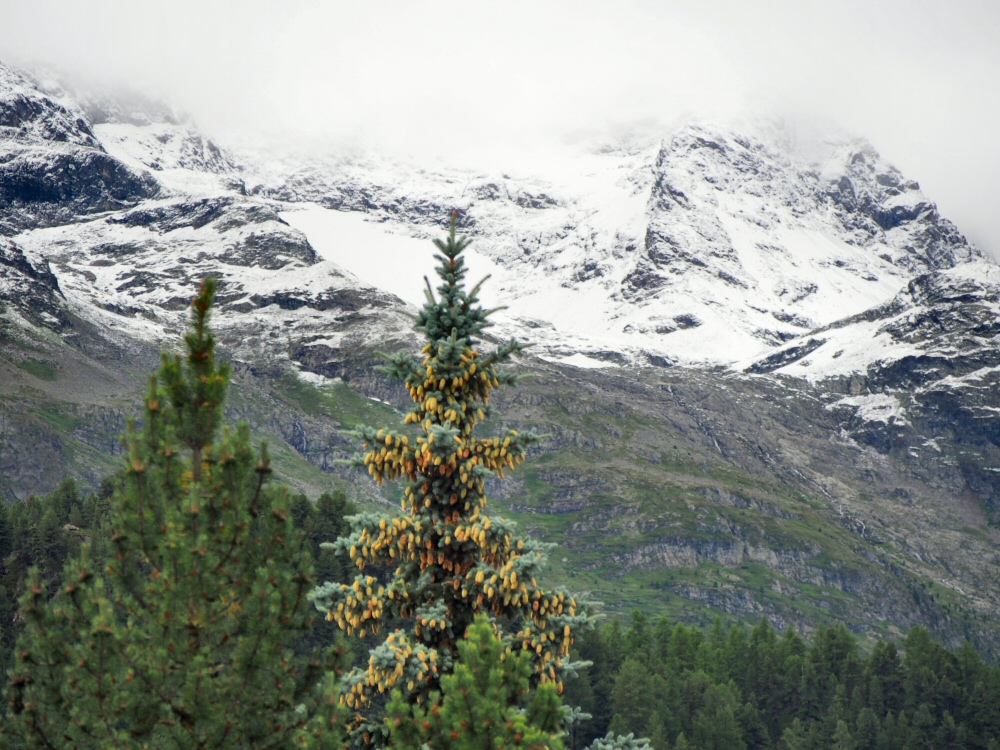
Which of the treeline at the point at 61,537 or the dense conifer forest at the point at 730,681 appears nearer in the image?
the treeline at the point at 61,537

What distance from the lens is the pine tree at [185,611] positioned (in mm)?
15984

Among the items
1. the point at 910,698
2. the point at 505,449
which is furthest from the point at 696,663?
the point at 505,449

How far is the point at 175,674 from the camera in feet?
52.6

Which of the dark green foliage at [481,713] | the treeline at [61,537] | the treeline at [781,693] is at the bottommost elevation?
the treeline at [781,693]

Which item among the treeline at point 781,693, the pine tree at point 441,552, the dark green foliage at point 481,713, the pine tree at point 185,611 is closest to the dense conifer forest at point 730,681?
the treeline at point 781,693

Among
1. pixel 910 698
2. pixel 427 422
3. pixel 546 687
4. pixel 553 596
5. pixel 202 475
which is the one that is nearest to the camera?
pixel 546 687

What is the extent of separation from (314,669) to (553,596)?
493 centimetres

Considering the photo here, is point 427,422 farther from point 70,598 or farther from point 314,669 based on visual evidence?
point 70,598

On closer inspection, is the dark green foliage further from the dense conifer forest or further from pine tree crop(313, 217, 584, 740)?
the dense conifer forest

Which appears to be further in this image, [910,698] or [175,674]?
[910,698]

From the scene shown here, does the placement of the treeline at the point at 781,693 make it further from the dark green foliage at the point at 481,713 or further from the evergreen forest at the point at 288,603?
the dark green foliage at the point at 481,713

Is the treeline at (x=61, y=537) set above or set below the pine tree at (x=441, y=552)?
below

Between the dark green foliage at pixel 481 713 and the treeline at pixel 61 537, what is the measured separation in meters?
76.6

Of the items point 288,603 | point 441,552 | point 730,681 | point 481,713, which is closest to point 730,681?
point 730,681
